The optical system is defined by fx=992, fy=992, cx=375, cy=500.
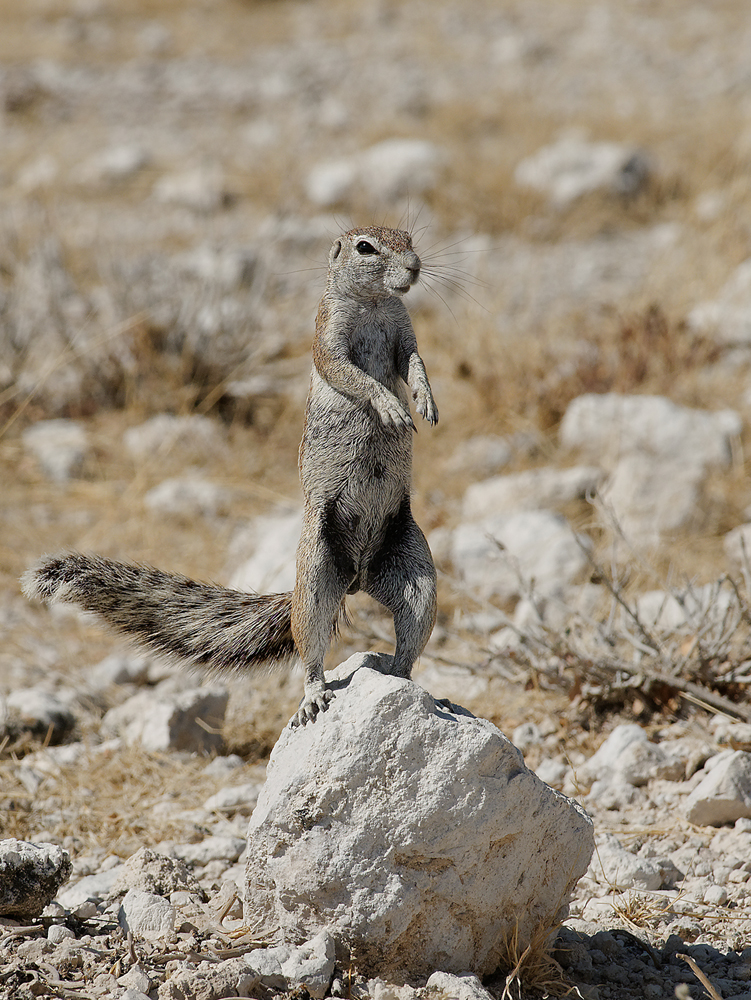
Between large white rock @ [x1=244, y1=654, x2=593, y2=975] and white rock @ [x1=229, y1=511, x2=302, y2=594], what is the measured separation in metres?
2.35

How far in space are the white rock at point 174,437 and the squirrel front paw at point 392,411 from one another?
4659 millimetres

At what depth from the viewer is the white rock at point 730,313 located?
7727 millimetres

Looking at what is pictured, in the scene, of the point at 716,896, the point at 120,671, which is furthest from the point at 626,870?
the point at 120,671

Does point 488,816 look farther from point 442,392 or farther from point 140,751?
point 442,392

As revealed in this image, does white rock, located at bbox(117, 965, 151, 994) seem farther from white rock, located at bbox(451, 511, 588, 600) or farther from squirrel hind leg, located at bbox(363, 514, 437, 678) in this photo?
white rock, located at bbox(451, 511, 588, 600)

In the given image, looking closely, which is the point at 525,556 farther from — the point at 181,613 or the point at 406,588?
the point at 181,613

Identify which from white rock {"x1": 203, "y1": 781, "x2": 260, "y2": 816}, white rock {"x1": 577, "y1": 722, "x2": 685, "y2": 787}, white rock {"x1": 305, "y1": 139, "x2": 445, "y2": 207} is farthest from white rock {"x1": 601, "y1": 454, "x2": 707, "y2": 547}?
white rock {"x1": 305, "y1": 139, "x2": 445, "y2": 207}

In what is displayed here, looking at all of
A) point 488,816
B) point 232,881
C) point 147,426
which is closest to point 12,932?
point 232,881

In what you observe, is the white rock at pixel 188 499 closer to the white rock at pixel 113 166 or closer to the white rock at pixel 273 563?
the white rock at pixel 273 563

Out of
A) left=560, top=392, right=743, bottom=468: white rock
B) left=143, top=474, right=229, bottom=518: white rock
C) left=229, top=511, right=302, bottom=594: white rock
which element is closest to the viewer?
left=229, top=511, right=302, bottom=594: white rock

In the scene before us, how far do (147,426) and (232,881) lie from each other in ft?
16.0

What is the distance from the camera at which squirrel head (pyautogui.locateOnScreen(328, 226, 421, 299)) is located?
2.85m

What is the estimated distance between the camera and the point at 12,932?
289 centimetres

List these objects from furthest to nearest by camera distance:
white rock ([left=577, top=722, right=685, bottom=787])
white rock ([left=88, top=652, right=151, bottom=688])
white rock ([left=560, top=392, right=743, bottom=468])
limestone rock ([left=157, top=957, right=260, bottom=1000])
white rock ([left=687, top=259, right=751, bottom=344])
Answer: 1. white rock ([left=687, top=259, right=751, bottom=344])
2. white rock ([left=560, top=392, right=743, bottom=468])
3. white rock ([left=88, top=652, right=151, bottom=688])
4. white rock ([left=577, top=722, right=685, bottom=787])
5. limestone rock ([left=157, top=957, right=260, bottom=1000])
